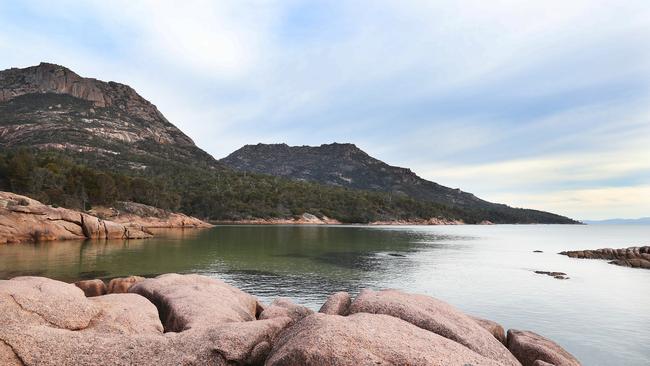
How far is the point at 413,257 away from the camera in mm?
63406

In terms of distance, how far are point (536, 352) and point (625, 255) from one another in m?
70.3

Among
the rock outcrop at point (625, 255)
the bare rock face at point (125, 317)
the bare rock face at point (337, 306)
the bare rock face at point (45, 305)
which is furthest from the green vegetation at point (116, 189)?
the rock outcrop at point (625, 255)

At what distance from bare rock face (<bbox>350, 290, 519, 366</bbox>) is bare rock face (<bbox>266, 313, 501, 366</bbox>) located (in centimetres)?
199

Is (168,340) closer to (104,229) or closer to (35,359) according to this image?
(35,359)

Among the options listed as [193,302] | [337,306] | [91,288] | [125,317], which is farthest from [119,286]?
[337,306]

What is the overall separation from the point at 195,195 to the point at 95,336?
175977 millimetres

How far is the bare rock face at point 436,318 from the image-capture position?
10602 millimetres

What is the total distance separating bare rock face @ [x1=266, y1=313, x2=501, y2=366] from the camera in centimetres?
737

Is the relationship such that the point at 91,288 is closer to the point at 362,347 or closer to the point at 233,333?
the point at 233,333

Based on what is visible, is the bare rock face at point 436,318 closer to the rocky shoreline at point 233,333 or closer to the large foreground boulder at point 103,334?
the rocky shoreline at point 233,333

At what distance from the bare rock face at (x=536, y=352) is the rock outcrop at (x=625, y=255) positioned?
6016 cm

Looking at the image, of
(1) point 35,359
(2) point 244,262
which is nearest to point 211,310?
(1) point 35,359

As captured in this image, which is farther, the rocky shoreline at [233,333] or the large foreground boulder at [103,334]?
the large foreground boulder at [103,334]

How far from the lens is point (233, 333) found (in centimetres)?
985
